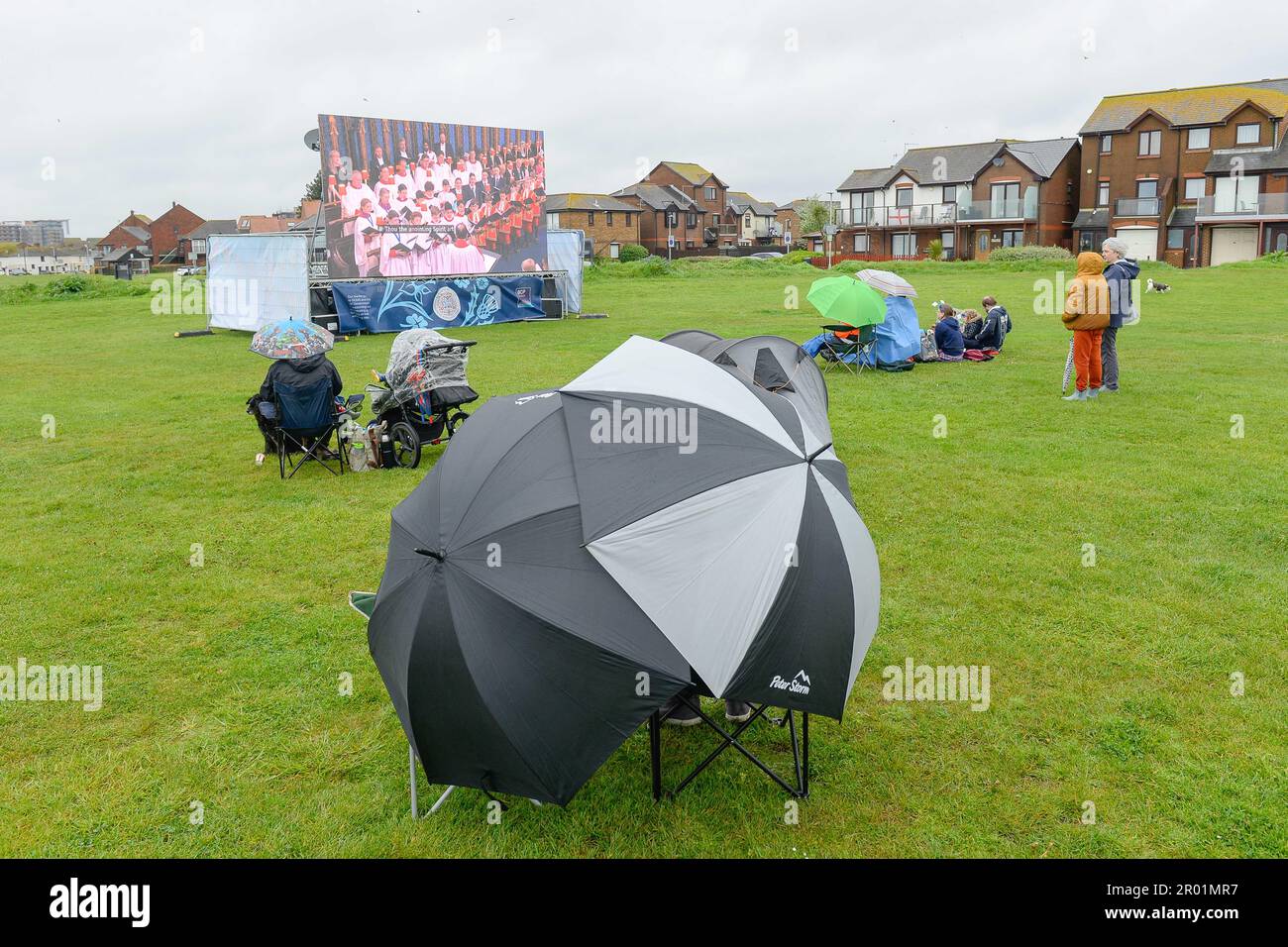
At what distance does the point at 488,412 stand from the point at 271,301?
21.7 m

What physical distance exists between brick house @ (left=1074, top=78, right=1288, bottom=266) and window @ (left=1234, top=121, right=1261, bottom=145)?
0.15 feet

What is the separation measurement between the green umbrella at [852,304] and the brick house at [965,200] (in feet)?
138

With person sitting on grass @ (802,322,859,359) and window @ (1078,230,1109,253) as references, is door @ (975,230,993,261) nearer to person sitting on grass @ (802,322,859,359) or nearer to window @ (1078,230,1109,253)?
window @ (1078,230,1109,253)

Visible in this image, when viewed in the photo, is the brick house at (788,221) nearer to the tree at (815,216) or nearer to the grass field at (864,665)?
the tree at (815,216)

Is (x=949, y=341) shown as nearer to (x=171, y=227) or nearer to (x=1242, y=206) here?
(x=1242, y=206)

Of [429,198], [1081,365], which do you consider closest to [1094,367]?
[1081,365]

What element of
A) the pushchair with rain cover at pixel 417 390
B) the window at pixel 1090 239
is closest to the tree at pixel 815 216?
the window at pixel 1090 239

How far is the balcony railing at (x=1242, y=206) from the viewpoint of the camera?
4478cm

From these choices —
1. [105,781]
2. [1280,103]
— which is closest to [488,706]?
[105,781]

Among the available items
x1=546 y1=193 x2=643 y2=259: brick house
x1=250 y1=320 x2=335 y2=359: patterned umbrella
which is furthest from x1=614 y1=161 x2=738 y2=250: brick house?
x1=250 y1=320 x2=335 y2=359: patterned umbrella

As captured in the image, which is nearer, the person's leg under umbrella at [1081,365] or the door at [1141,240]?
the person's leg under umbrella at [1081,365]

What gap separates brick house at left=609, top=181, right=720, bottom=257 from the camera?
75625 mm

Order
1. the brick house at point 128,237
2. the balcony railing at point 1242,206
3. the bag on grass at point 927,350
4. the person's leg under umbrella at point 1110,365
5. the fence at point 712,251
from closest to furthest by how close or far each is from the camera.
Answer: the person's leg under umbrella at point 1110,365 < the bag on grass at point 927,350 < the balcony railing at point 1242,206 < the fence at point 712,251 < the brick house at point 128,237
